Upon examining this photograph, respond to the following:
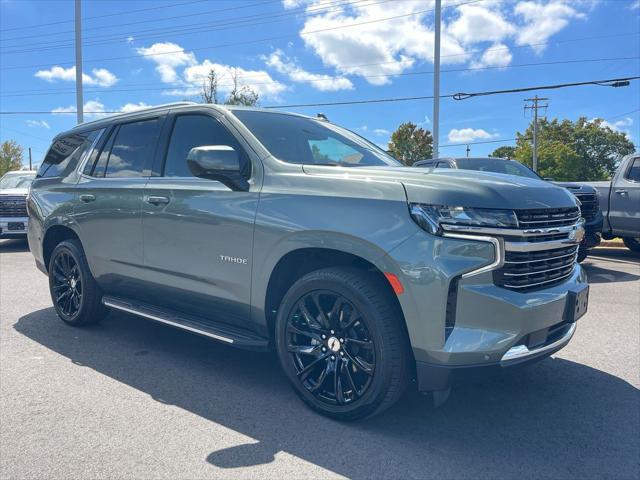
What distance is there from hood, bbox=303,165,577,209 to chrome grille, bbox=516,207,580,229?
0.03 meters

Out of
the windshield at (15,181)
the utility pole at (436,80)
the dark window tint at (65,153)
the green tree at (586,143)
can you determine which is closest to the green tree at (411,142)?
the green tree at (586,143)

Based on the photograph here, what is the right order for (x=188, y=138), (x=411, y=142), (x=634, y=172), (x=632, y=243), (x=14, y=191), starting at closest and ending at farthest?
1. (x=188, y=138)
2. (x=634, y=172)
3. (x=632, y=243)
4. (x=14, y=191)
5. (x=411, y=142)

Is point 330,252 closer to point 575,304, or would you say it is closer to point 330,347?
point 330,347

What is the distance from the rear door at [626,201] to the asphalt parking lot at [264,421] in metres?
5.80

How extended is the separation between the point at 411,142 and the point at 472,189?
64.9 m

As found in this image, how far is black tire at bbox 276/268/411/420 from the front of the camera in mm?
2955

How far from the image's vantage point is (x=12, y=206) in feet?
41.1

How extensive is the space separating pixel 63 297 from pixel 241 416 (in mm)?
2932

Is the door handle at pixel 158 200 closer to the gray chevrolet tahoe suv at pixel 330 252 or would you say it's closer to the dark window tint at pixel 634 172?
the gray chevrolet tahoe suv at pixel 330 252

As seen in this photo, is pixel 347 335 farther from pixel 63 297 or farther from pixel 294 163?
pixel 63 297

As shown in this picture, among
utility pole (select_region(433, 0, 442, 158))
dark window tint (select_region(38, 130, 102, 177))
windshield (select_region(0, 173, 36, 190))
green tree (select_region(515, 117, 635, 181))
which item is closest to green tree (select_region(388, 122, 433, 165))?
green tree (select_region(515, 117, 635, 181))

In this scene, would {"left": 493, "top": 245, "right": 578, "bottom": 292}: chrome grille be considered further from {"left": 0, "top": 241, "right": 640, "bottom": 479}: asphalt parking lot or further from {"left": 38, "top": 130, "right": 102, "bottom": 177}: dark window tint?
{"left": 38, "top": 130, "right": 102, "bottom": 177}: dark window tint

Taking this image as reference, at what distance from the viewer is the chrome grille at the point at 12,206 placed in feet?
40.7

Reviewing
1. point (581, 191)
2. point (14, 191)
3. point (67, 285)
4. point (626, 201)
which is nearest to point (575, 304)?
point (67, 285)
